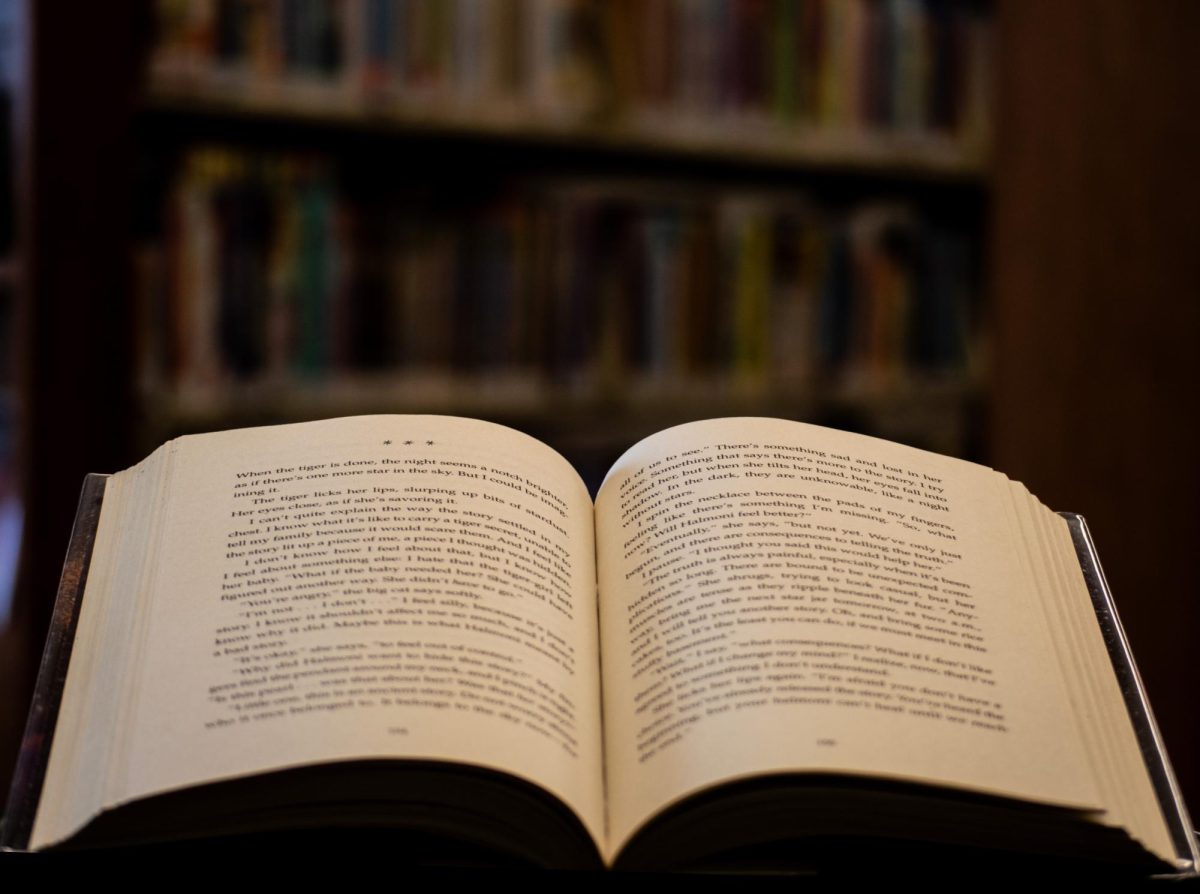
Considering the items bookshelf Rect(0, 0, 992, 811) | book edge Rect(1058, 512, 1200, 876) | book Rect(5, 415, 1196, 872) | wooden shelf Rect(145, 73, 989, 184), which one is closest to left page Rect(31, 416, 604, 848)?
book Rect(5, 415, 1196, 872)

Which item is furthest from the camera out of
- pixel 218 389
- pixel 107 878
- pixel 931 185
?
pixel 931 185

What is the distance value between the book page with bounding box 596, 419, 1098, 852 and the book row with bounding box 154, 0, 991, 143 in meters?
0.92

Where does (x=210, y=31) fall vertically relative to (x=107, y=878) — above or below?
above

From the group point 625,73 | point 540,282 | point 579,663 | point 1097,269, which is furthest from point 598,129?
point 579,663

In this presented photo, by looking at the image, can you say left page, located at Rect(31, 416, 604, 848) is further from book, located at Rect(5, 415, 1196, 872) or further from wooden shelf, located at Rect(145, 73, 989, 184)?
wooden shelf, located at Rect(145, 73, 989, 184)

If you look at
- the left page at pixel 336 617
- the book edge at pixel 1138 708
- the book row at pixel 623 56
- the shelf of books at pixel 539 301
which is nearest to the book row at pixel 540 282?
the shelf of books at pixel 539 301

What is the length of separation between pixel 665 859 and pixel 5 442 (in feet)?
4.31

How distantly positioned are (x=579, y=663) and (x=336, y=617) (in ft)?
0.34

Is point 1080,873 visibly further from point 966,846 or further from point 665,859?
point 665,859

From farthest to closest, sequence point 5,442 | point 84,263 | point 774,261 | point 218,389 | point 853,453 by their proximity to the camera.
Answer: point 774,261 < point 5,442 < point 218,389 < point 84,263 < point 853,453

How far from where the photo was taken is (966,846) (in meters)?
0.45

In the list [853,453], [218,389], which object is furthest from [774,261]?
[853,453]

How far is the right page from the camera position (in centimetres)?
43

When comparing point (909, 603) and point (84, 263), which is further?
point (84, 263)
